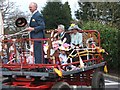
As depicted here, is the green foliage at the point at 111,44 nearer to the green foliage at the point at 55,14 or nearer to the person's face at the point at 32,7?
the person's face at the point at 32,7

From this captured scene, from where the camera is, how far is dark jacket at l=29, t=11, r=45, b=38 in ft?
26.2

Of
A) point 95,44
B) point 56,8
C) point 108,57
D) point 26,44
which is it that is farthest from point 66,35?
point 56,8

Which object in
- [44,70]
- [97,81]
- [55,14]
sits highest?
[55,14]

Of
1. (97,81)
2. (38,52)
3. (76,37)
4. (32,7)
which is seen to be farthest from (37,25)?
(97,81)

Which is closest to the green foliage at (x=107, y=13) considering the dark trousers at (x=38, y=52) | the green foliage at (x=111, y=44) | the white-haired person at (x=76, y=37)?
the green foliage at (x=111, y=44)

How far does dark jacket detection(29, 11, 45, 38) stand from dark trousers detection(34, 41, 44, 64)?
0.30 meters

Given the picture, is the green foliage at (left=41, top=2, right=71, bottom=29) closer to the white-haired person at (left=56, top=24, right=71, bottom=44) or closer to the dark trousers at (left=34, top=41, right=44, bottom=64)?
the white-haired person at (left=56, top=24, right=71, bottom=44)

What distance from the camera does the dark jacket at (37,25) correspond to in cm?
798

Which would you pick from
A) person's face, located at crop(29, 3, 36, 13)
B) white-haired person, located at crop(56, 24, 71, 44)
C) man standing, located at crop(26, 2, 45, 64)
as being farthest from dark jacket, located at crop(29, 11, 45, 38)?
white-haired person, located at crop(56, 24, 71, 44)

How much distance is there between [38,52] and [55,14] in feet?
107

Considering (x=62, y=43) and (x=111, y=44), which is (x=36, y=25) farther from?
(x=111, y=44)

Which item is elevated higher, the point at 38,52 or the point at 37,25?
the point at 37,25

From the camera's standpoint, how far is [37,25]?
26.3 feet

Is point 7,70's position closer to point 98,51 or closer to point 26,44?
point 26,44
